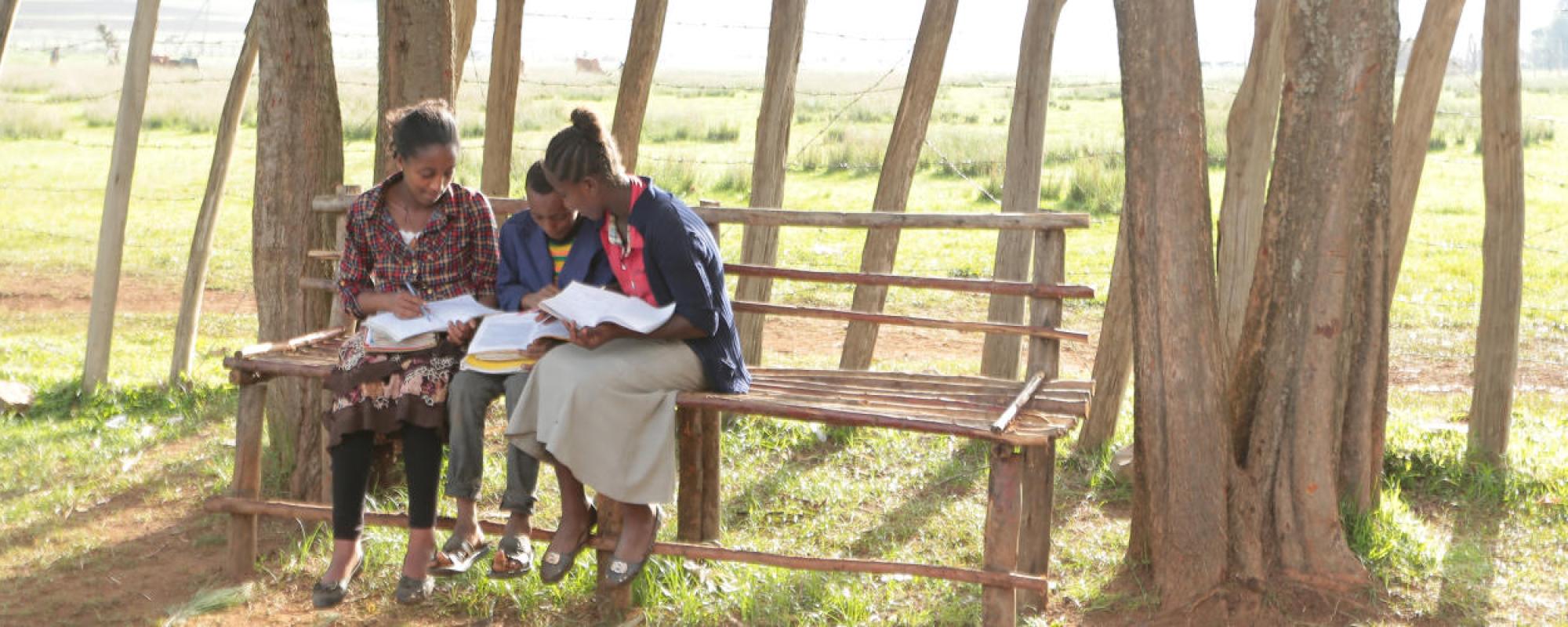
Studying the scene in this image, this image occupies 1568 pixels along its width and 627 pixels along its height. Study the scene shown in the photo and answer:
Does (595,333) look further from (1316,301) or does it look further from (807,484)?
(1316,301)

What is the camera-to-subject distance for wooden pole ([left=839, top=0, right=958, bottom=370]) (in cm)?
656

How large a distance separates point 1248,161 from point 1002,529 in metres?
2.28

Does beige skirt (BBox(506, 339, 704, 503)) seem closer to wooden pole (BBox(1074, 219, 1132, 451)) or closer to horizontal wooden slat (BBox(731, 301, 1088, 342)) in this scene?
horizontal wooden slat (BBox(731, 301, 1088, 342))

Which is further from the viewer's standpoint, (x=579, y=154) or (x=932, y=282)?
(x=932, y=282)

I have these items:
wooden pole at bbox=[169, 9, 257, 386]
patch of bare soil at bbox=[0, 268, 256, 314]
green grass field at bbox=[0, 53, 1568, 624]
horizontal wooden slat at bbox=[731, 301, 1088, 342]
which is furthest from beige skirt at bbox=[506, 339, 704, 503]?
patch of bare soil at bbox=[0, 268, 256, 314]

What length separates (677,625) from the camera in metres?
4.42

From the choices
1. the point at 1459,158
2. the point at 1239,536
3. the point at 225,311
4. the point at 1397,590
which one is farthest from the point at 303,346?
the point at 1459,158

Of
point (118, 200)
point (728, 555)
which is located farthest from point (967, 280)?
point (118, 200)

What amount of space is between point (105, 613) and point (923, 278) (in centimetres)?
291

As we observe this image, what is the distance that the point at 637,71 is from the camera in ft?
21.7

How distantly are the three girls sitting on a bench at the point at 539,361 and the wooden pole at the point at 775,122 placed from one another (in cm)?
207

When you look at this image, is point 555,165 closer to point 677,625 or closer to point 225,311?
point 677,625

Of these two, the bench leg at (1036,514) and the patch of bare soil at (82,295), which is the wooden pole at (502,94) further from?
the patch of bare soil at (82,295)

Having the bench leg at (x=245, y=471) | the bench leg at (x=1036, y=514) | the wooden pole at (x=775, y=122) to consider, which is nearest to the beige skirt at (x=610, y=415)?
the bench leg at (x=1036, y=514)
